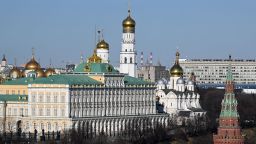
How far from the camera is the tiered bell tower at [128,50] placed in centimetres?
11538

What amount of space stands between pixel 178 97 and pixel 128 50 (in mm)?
6558

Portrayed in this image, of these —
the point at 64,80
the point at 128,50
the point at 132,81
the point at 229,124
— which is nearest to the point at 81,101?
the point at 64,80

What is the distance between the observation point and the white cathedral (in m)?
114

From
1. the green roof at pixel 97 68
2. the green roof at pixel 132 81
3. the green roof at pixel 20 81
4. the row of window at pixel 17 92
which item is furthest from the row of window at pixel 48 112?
the green roof at pixel 132 81

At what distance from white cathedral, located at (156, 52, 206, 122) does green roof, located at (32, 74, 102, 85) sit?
14044 mm

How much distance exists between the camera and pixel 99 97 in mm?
98812

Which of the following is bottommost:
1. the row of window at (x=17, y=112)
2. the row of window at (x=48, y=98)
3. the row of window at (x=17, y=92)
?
the row of window at (x=17, y=112)

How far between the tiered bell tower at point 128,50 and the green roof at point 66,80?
15.3m

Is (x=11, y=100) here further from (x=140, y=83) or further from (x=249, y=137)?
(x=249, y=137)

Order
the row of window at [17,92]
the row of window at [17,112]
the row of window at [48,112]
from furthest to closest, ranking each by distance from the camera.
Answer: the row of window at [17,92] < the row of window at [17,112] < the row of window at [48,112]

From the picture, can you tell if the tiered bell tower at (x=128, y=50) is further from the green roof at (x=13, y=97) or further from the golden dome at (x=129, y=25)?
the green roof at (x=13, y=97)

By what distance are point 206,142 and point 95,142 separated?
1004cm

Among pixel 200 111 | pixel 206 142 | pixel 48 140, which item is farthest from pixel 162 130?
pixel 200 111

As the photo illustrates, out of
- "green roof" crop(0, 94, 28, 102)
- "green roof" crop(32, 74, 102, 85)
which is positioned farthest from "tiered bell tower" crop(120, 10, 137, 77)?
"green roof" crop(0, 94, 28, 102)
